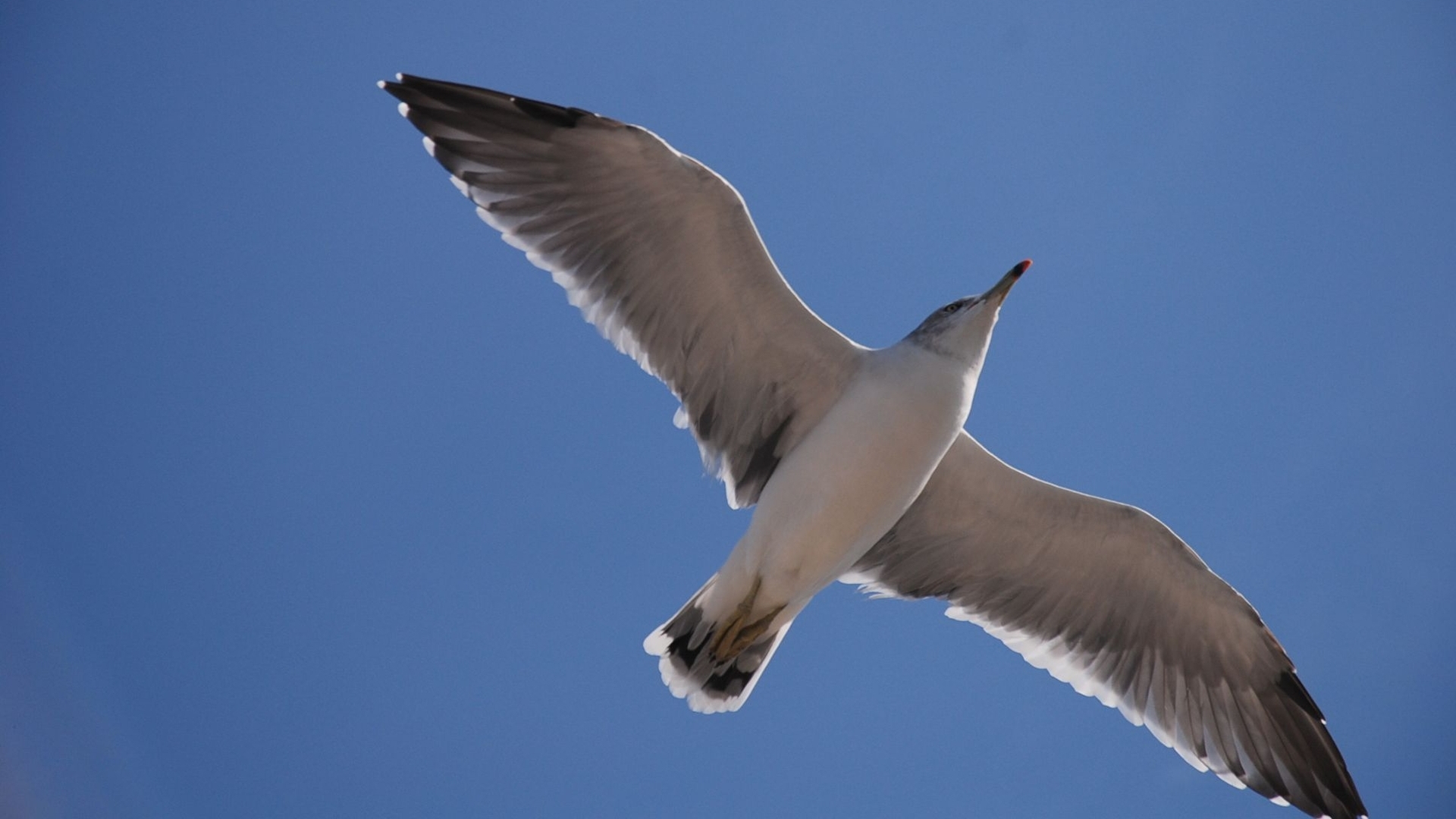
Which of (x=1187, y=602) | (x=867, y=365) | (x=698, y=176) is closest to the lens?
(x=698, y=176)

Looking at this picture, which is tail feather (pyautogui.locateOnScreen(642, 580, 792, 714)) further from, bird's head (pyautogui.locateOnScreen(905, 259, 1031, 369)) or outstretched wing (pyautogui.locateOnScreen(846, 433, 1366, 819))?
bird's head (pyautogui.locateOnScreen(905, 259, 1031, 369))

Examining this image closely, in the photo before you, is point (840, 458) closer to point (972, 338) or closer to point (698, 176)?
point (972, 338)

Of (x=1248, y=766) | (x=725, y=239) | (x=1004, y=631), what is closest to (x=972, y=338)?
(x=725, y=239)

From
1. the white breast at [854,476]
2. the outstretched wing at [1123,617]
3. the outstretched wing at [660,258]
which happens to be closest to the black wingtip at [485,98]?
the outstretched wing at [660,258]

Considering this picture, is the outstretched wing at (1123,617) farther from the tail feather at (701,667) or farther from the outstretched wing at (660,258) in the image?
the outstretched wing at (660,258)

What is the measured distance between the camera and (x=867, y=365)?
5.82m

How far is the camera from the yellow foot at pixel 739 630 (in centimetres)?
577

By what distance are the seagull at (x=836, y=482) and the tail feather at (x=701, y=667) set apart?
12 millimetres

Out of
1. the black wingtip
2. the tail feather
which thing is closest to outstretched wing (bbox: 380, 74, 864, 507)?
the black wingtip

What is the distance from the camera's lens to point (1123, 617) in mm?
6547

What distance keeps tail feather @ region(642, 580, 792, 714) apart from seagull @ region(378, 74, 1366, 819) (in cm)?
1

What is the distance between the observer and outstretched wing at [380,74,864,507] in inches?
219

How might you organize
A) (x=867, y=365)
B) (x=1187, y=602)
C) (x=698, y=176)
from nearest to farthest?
1. (x=698, y=176)
2. (x=867, y=365)
3. (x=1187, y=602)

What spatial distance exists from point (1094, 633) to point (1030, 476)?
1.07m
